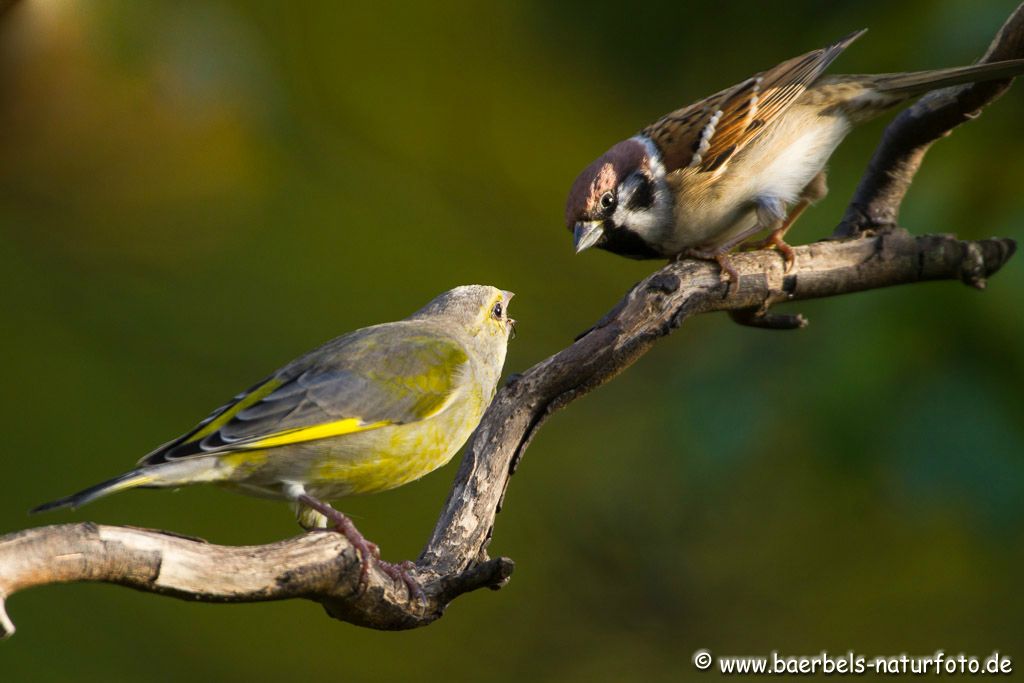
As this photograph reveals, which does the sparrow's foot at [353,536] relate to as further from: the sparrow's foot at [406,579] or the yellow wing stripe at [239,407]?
the yellow wing stripe at [239,407]

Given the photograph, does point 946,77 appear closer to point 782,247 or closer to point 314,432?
point 782,247

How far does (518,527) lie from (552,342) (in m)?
1.04

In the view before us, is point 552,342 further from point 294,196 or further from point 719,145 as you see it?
point 719,145

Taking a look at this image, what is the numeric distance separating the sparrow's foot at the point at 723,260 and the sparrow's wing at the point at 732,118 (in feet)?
0.95

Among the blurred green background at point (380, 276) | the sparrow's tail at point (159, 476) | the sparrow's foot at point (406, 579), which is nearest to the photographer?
the sparrow's tail at point (159, 476)

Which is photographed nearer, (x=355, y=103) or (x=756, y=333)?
(x=756, y=333)

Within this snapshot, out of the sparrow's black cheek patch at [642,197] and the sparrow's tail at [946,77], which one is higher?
the sparrow's tail at [946,77]

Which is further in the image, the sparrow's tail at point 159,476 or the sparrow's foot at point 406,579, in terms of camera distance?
the sparrow's foot at point 406,579

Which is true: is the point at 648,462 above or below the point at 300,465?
above

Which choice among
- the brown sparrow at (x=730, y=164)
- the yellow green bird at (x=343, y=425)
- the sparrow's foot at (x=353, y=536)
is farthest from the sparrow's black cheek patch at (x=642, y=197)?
the sparrow's foot at (x=353, y=536)

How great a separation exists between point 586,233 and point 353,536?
1.35 metres

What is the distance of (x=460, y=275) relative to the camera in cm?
593

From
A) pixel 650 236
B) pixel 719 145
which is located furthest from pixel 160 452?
pixel 719 145

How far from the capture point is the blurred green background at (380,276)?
205 inches
